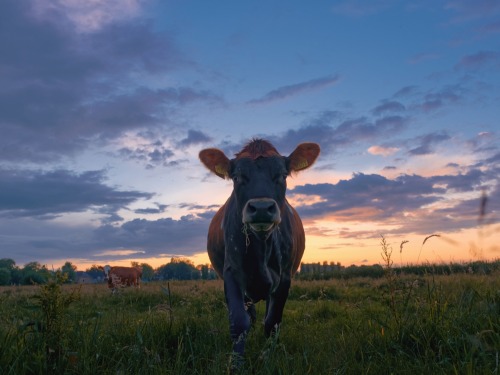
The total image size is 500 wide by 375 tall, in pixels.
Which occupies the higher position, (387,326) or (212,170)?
(212,170)

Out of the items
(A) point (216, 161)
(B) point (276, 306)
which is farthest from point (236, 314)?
(A) point (216, 161)

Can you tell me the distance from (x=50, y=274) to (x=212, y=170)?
382 centimetres

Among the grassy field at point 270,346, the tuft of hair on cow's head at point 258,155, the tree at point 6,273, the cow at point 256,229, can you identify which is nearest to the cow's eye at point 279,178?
the cow at point 256,229

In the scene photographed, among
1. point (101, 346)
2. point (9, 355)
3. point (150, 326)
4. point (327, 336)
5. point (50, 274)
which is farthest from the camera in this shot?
point (327, 336)

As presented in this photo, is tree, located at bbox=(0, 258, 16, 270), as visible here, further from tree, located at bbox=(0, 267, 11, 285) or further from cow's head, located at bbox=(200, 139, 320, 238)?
cow's head, located at bbox=(200, 139, 320, 238)

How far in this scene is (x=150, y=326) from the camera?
4.72m

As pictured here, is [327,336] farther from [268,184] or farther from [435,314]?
[268,184]

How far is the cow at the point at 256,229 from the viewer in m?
5.66

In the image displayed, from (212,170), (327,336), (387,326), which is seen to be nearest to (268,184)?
(212,170)

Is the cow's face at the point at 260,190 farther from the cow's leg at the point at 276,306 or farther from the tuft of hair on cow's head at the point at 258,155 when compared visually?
the cow's leg at the point at 276,306

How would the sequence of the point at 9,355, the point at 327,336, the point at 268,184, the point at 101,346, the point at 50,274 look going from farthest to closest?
the point at 268,184 → the point at 327,336 → the point at 101,346 → the point at 50,274 → the point at 9,355

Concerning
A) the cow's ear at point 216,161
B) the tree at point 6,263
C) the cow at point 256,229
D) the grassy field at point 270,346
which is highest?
the tree at point 6,263

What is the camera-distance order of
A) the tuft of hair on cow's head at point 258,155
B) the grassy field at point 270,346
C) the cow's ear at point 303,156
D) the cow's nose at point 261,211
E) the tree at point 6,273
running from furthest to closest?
the tree at point 6,273 → the cow's ear at point 303,156 → the tuft of hair on cow's head at point 258,155 → the cow's nose at point 261,211 → the grassy field at point 270,346

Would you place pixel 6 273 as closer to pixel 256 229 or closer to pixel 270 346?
pixel 256 229
